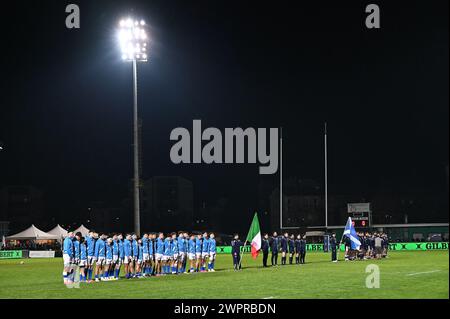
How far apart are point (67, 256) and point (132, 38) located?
15.7 metres

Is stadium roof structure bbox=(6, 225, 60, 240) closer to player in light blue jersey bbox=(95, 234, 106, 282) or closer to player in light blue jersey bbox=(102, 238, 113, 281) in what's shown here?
player in light blue jersey bbox=(102, 238, 113, 281)

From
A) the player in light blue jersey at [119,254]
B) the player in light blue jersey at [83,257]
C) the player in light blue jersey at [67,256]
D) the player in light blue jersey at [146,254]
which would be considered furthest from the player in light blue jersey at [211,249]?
the player in light blue jersey at [67,256]

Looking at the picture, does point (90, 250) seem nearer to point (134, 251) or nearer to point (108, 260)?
point (108, 260)

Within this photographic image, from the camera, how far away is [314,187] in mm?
131875

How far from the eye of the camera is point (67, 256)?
2333 centimetres

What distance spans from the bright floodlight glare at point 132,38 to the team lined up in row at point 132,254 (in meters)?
11.1

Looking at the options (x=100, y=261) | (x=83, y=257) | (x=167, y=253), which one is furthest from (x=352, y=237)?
(x=83, y=257)

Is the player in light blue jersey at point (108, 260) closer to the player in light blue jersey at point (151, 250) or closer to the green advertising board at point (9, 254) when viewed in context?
the player in light blue jersey at point (151, 250)

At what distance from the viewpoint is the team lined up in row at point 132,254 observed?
24.4 meters

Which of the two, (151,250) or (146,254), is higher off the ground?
(151,250)

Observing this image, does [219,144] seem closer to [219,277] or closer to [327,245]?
[219,277]

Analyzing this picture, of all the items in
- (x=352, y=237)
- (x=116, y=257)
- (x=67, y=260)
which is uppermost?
(x=67, y=260)

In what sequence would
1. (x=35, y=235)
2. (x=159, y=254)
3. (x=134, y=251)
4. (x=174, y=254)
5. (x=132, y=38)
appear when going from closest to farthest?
(x=134, y=251), (x=159, y=254), (x=174, y=254), (x=132, y=38), (x=35, y=235)
